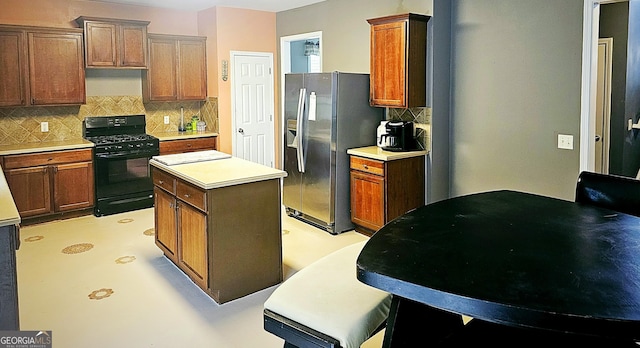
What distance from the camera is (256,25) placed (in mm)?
6961

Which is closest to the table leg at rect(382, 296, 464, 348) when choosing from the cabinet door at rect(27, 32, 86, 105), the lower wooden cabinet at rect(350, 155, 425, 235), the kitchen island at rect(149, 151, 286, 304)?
the kitchen island at rect(149, 151, 286, 304)

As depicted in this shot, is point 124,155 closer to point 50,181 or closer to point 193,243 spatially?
point 50,181

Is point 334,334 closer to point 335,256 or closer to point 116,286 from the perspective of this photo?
point 335,256

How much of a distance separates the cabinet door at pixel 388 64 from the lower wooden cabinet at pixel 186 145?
2554 mm

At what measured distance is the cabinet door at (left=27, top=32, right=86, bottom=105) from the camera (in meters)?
5.54

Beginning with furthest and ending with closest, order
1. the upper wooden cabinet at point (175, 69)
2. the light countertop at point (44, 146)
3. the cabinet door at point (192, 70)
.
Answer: the cabinet door at point (192, 70) < the upper wooden cabinet at point (175, 69) < the light countertop at point (44, 146)

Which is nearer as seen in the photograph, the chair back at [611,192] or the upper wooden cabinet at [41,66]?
the chair back at [611,192]

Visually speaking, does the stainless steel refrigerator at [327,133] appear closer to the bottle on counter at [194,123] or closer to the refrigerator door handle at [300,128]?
the refrigerator door handle at [300,128]

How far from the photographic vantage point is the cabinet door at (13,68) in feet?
17.5

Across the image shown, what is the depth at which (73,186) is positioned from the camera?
222 inches

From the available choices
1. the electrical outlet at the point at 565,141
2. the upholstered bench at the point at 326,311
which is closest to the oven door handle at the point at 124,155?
the upholstered bench at the point at 326,311

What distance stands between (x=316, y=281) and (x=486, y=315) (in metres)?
0.95

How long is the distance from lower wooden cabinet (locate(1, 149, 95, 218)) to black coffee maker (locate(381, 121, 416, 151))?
3.40 m

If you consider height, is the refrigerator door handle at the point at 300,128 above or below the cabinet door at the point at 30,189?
above
